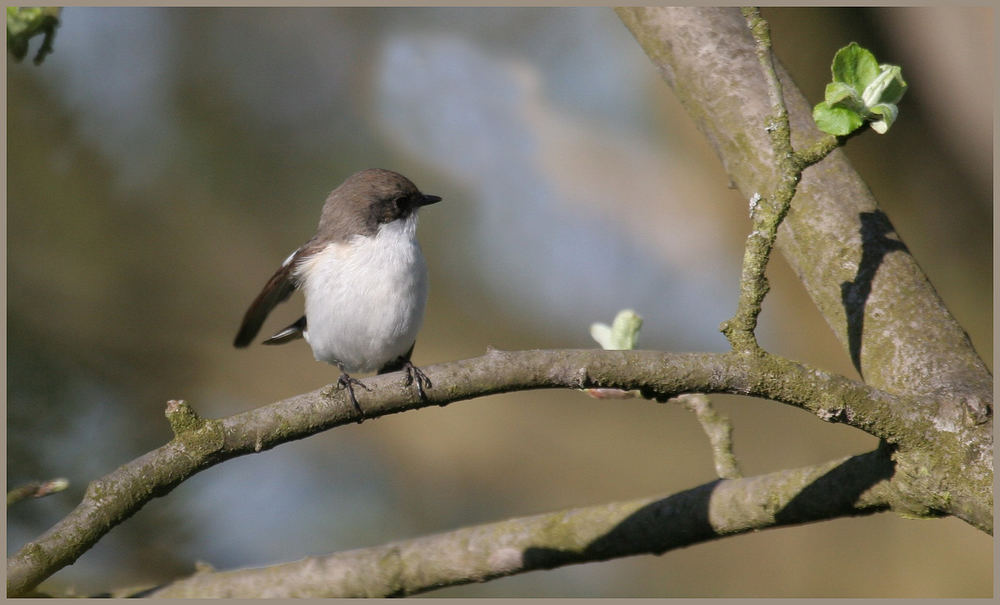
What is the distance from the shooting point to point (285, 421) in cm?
261

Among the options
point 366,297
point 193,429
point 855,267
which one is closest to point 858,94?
point 855,267

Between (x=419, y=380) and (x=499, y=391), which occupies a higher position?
(x=419, y=380)

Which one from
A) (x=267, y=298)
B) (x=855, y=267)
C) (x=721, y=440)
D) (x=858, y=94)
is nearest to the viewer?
(x=858, y=94)

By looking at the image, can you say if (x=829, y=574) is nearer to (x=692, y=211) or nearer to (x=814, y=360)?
(x=814, y=360)

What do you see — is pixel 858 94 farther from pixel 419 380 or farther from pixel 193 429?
pixel 193 429

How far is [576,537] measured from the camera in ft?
11.0

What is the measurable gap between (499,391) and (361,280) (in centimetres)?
197

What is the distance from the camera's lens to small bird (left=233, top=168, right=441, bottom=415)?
14.2ft

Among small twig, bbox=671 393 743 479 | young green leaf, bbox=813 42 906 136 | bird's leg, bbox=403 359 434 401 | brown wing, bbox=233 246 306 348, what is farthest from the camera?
brown wing, bbox=233 246 306 348

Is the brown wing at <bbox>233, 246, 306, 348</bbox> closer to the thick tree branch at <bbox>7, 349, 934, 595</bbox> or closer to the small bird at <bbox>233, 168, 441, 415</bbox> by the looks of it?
the small bird at <bbox>233, 168, 441, 415</bbox>

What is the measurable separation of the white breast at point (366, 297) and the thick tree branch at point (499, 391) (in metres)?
1.70

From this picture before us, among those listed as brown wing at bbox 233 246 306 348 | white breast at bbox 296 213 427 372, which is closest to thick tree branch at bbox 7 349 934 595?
white breast at bbox 296 213 427 372

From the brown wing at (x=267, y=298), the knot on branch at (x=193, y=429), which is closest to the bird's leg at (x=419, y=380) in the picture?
the knot on branch at (x=193, y=429)

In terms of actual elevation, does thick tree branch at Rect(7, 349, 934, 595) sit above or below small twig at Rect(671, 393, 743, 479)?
above
